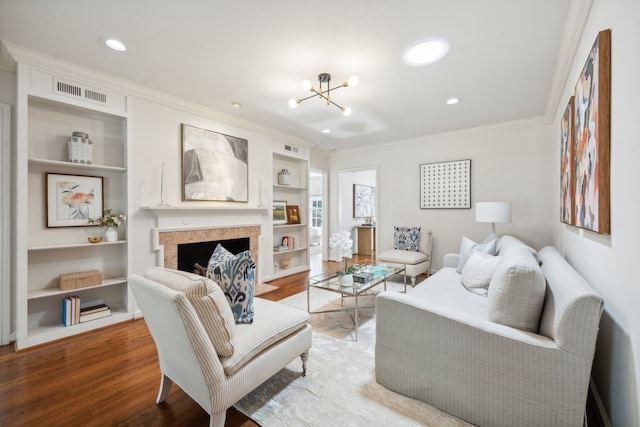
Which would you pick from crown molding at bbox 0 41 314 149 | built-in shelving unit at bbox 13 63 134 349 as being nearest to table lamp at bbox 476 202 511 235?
crown molding at bbox 0 41 314 149

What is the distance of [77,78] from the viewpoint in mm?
2537

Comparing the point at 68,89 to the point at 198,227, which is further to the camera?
the point at 198,227

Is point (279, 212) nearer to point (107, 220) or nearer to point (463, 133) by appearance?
point (107, 220)

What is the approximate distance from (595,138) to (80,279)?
4.03 meters

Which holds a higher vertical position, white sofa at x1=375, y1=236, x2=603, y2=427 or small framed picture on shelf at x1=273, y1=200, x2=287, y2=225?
small framed picture on shelf at x1=273, y1=200, x2=287, y2=225

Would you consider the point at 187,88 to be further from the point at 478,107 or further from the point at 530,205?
the point at 530,205

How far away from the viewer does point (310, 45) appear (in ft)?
7.10

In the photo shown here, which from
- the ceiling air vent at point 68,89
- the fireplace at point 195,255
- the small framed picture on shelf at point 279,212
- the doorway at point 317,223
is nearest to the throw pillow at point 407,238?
the doorway at point 317,223

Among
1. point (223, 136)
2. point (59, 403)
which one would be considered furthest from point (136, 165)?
point (59, 403)

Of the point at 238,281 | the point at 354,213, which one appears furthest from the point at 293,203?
the point at 238,281

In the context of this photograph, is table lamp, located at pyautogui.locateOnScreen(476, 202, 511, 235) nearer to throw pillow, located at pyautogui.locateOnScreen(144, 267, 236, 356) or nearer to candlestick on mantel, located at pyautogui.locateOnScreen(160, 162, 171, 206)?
throw pillow, located at pyautogui.locateOnScreen(144, 267, 236, 356)

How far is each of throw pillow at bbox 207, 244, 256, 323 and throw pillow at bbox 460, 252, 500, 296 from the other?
190cm

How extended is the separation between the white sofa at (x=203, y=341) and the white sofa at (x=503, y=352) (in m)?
0.80

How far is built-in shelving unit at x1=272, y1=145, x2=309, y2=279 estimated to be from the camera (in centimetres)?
485
